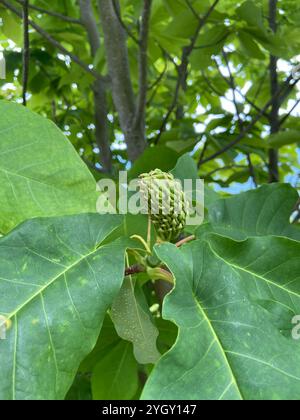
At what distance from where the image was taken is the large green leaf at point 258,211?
1042 mm

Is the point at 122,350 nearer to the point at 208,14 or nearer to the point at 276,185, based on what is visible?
the point at 276,185

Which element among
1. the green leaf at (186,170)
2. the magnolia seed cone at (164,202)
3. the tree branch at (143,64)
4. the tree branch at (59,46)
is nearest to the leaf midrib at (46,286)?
the magnolia seed cone at (164,202)

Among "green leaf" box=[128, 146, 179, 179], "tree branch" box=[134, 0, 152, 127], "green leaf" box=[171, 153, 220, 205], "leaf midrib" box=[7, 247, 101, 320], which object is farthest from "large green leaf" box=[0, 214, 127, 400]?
"tree branch" box=[134, 0, 152, 127]

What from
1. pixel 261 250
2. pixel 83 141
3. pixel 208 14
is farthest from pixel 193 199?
pixel 83 141

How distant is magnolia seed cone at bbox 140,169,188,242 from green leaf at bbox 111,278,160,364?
102 millimetres

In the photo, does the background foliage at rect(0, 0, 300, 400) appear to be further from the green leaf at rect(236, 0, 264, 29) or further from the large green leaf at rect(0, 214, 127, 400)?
the green leaf at rect(236, 0, 264, 29)

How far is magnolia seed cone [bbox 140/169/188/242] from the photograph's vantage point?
809 millimetres

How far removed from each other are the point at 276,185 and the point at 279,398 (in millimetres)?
576

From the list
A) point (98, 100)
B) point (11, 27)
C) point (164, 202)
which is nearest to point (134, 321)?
point (164, 202)

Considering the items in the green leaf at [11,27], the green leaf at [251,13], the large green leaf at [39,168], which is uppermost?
the green leaf at [11,27]

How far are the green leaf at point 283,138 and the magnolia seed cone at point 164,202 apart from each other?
0.89 meters

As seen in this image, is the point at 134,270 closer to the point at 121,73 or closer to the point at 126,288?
the point at 126,288

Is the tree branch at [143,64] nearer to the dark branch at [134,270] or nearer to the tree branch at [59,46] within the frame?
the tree branch at [59,46]

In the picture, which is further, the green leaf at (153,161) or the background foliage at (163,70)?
the background foliage at (163,70)
